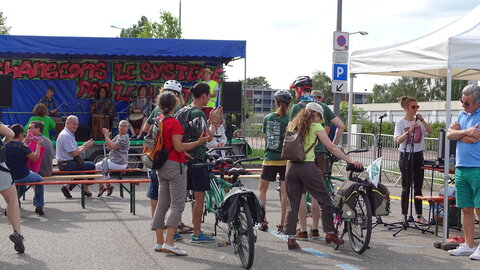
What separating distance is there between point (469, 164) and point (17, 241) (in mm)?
4956

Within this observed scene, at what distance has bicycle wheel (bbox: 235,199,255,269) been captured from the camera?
257 inches

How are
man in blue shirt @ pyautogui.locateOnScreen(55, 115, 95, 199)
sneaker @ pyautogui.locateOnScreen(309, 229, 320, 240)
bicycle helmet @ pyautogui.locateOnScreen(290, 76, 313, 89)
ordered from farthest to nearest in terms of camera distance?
man in blue shirt @ pyautogui.locateOnScreen(55, 115, 95, 199) → bicycle helmet @ pyautogui.locateOnScreen(290, 76, 313, 89) → sneaker @ pyautogui.locateOnScreen(309, 229, 320, 240)

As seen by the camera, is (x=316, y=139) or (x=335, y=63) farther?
(x=335, y=63)

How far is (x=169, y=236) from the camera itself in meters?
7.23

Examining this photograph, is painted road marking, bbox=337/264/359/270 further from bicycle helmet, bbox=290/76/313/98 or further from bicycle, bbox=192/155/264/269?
bicycle helmet, bbox=290/76/313/98

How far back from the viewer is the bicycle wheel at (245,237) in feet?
21.4

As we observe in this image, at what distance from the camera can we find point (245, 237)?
672 centimetres

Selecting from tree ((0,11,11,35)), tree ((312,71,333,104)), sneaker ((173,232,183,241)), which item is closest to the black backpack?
sneaker ((173,232,183,241))

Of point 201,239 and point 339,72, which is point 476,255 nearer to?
point 201,239

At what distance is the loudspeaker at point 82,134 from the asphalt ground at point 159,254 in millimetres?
8832

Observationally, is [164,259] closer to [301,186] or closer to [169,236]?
[169,236]

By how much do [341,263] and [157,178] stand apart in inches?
94.8

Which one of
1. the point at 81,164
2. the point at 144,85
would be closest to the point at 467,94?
the point at 81,164

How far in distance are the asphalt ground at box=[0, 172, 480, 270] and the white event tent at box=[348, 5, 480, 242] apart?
0.84 meters
